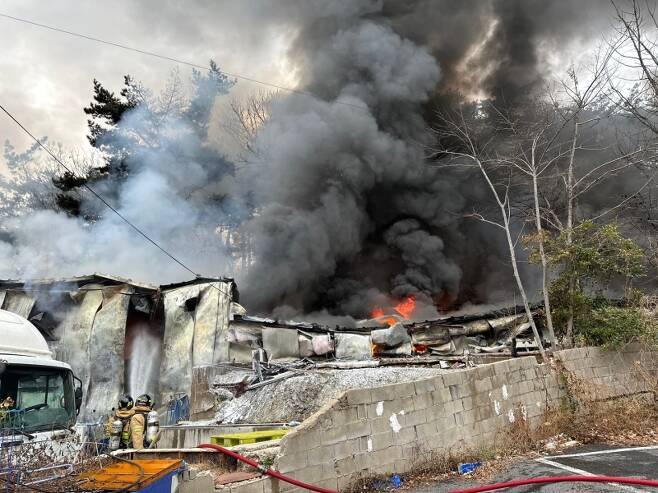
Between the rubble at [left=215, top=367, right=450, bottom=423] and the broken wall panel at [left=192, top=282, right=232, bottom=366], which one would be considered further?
the broken wall panel at [left=192, top=282, right=232, bottom=366]

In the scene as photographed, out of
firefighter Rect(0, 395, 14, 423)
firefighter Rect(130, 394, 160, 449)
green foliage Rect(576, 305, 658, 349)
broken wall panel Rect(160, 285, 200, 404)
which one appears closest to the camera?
firefighter Rect(0, 395, 14, 423)

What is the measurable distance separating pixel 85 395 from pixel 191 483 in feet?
36.0

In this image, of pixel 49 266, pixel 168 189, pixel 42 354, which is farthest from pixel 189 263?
pixel 42 354

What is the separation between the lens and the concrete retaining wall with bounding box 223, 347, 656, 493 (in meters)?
4.98

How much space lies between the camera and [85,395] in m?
12.8

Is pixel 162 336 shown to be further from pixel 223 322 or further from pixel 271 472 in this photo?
pixel 271 472

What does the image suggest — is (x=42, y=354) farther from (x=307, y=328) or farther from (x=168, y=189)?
(x=168, y=189)

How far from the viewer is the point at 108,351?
13047 millimetres

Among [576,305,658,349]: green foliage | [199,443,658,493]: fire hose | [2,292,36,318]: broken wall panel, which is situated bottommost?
[199,443,658,493]: fire hose

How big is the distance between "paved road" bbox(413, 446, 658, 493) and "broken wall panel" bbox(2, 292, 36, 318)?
13.2 meters

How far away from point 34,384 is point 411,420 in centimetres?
522

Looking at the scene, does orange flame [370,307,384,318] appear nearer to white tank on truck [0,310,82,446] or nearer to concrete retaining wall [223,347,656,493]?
concrete retaining wall [223,347,656,493]

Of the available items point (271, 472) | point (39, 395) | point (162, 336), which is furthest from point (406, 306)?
point (271, 472)

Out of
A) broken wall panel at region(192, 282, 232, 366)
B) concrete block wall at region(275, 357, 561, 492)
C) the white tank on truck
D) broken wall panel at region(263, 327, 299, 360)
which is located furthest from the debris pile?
the white tank on truck
